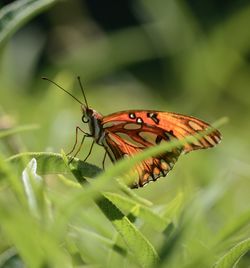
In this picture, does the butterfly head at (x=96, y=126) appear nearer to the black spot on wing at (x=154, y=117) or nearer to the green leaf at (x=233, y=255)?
the black spot on wing at (x=154, y=117)

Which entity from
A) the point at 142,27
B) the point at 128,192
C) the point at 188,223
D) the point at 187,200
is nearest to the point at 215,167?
the point at 187,200

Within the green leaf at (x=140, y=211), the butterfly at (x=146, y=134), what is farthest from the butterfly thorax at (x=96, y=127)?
the green leaf at (x=140, y=211)

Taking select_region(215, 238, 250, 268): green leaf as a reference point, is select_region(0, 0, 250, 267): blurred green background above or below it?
above

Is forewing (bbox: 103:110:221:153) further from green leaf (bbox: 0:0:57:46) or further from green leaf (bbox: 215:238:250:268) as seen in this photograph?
green leaf (bbox: 215:238:250:268)

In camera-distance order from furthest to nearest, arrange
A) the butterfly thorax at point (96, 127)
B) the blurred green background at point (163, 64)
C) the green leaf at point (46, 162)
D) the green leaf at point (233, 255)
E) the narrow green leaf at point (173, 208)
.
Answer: the blurred green background at point (163, 64)
the butterfly thorax at point (96, 127)
the narrow green leaf at point (173, 208)
the green leaf at point (46, 162)
the green leaf at point (233, 255)

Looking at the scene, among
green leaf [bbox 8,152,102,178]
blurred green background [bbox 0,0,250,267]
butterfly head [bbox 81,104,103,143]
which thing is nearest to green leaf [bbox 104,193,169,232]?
green leaf [bbox 8,152,102,178]

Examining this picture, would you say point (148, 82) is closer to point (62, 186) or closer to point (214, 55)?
point (214, 55)
